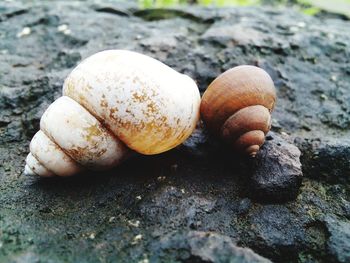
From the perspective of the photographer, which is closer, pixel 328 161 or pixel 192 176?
Answer: pixel 192 176

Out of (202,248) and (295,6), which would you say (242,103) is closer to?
(202,248)

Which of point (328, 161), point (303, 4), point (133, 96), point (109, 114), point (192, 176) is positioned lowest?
point (192, 176)

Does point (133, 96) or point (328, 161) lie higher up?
point (133, 96)

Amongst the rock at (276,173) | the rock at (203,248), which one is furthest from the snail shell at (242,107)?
the rock at (203,248)

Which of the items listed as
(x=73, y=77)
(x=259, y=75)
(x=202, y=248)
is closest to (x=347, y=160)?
(x=259, y=75)

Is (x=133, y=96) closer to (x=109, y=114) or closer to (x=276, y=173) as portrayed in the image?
(x=109, y=114)

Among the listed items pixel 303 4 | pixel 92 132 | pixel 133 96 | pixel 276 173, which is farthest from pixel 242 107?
pixel 303 4
